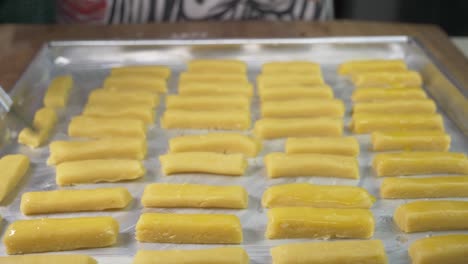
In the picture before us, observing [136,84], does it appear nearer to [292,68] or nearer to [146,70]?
[146,70]

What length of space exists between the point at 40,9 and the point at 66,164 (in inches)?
52.7

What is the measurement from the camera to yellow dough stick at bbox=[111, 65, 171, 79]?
8.04ft

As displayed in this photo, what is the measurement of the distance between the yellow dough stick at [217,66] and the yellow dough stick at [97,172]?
29.1 inches

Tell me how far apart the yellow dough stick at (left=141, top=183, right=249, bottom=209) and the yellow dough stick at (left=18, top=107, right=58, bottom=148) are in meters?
0.55

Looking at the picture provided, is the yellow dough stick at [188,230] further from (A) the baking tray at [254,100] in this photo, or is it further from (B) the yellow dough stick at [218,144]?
(B) the yellow dough stick at [218,144]

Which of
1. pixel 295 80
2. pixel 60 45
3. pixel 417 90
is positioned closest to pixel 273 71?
pixel 295 80

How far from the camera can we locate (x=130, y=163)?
1.90 meters

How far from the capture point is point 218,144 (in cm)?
204

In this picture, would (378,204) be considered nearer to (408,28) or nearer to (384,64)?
(384,64)

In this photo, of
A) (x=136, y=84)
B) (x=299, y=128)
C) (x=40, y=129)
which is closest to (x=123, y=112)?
(x=136, y=84)

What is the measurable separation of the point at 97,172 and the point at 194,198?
1.24 feet

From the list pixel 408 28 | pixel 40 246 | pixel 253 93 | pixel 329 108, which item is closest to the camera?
pixel 40 246

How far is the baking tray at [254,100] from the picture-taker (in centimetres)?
169

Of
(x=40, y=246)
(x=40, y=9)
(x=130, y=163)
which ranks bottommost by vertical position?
(x=40, y=246)
